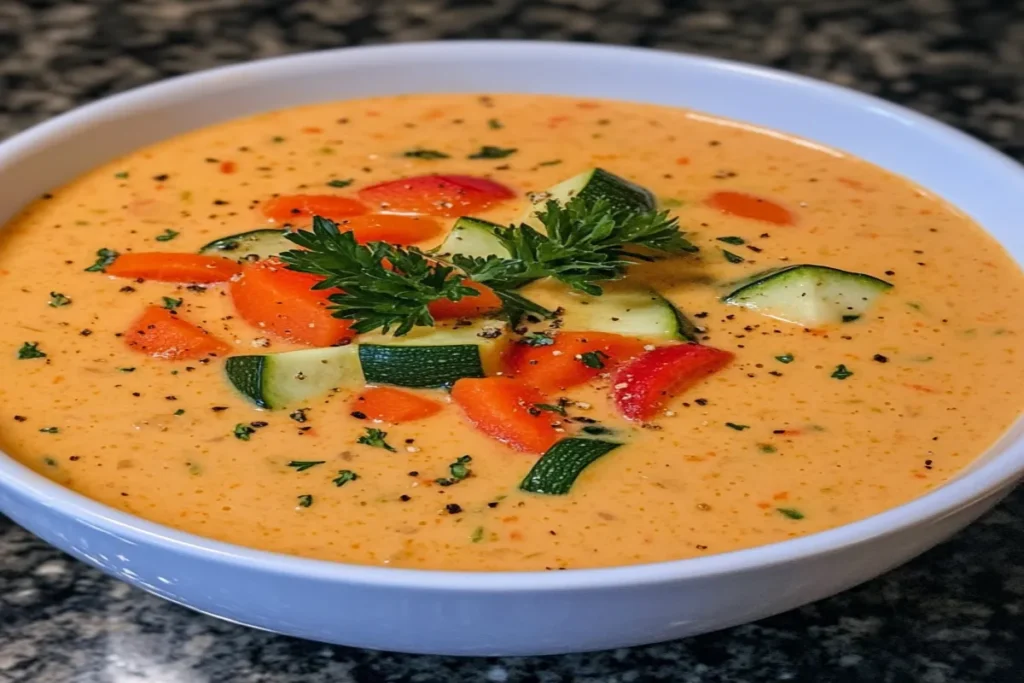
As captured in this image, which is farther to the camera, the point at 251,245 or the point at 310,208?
the point at 310,208

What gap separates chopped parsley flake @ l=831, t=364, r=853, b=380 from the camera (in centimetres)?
202

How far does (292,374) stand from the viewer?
77.2 inches

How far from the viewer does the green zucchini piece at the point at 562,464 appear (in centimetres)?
176

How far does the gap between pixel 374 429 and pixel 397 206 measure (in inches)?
28.0

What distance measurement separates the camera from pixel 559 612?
1.45 metres

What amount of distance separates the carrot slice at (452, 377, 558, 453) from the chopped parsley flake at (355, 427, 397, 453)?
121 mm

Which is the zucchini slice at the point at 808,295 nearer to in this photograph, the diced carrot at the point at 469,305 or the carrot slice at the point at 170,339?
the diced carrot at the point at 469,305

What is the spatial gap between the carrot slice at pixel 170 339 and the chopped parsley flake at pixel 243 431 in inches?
8.3

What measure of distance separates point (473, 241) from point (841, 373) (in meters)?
0.62

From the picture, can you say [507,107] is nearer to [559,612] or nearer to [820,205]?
[820,205]

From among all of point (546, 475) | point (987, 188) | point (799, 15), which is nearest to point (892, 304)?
point (987, 188)

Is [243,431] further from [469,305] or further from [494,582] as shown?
[494,582]

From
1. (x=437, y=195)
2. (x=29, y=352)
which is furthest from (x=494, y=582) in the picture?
(x=437, y=195)

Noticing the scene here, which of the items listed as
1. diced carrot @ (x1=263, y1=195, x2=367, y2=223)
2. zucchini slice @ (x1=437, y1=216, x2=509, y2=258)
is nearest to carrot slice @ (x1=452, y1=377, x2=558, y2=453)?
zucchini slice @ (x1=437, y1=216, x2=509, y2=258)
